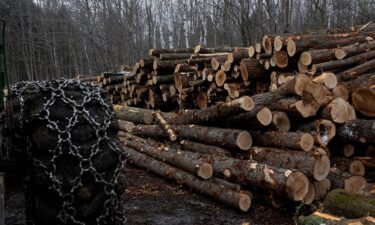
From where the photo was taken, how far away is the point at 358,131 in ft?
20.3

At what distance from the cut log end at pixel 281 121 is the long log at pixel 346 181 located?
953 mm

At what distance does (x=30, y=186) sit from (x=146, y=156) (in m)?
4.85

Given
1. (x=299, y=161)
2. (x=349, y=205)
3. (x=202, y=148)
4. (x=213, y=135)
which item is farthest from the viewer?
(x=202, y=148)

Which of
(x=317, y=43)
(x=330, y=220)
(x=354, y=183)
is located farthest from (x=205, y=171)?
(x=317, y=43)

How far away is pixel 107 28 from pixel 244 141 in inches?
1039

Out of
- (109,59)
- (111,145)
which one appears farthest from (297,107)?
(109,59)

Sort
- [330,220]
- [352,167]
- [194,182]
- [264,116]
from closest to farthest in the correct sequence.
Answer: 1. [330,220]
2. [352,167]
3. [194,182]
4. [264,116]

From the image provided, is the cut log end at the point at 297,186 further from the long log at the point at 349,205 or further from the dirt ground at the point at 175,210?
the long log at the point at 349,205

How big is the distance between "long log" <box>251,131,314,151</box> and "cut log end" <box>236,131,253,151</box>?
0.56ft

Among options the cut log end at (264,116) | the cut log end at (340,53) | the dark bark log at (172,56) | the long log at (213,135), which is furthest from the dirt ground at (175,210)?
the dark bark log at (172,56)

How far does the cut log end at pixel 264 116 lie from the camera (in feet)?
21.0

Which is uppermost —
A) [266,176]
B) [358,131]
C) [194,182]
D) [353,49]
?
[353,49]

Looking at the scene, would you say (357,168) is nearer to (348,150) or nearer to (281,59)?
(348,150)

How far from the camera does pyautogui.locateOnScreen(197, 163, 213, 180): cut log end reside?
6203mm
